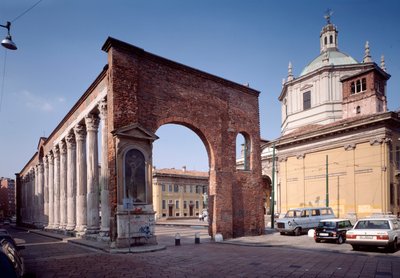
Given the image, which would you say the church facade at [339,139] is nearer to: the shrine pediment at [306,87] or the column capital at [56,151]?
the shrine pediment at [306,87]

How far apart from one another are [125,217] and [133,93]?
5.43 metres

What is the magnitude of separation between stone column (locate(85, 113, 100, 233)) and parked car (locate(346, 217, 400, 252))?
12856mm

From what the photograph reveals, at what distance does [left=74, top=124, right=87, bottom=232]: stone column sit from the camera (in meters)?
19.7

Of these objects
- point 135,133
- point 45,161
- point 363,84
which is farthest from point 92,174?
point 363,84

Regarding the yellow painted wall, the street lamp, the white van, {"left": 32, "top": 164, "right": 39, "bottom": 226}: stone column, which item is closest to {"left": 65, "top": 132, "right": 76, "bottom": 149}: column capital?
the street lamp

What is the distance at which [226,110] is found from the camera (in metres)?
18.4

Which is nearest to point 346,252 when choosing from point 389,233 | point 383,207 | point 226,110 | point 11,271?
point 389,233

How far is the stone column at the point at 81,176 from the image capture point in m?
19.7

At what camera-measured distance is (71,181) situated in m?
22.1

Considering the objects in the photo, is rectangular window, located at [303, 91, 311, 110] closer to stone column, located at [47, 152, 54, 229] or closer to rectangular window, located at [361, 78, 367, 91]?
rectangular window, located at [361, 78, 367, 91]

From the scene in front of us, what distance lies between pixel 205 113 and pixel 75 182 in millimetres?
11512

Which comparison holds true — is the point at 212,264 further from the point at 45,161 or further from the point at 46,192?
the point at 45,161

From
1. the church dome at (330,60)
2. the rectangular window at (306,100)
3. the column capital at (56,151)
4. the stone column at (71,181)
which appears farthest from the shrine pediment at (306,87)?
the column capital at (56,151)

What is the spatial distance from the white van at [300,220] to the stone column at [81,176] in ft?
41.0
